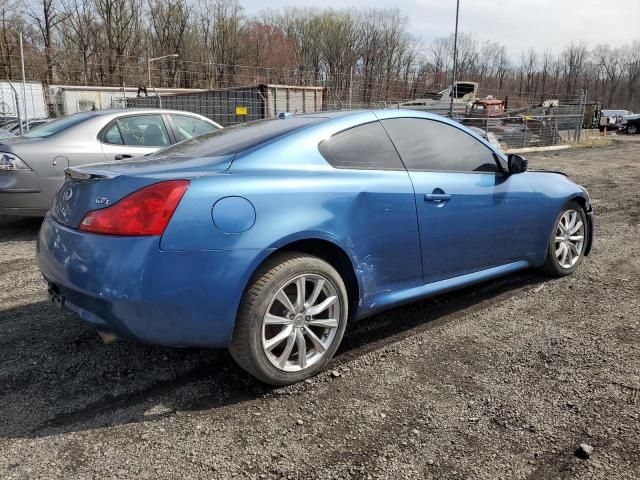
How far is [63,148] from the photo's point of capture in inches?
221

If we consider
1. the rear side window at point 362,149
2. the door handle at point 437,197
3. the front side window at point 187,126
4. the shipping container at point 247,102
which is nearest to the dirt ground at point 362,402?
the door handle at point 437,197

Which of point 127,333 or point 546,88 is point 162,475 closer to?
point 127,333

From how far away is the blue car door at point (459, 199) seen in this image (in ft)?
10.8

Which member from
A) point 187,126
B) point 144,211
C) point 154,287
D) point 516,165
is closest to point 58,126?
point 187,126

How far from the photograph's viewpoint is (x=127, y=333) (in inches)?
95.3

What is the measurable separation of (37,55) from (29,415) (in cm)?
3934

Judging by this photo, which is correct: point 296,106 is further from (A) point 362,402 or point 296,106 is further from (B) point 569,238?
(A) point 362,402

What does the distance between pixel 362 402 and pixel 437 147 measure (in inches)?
70.8

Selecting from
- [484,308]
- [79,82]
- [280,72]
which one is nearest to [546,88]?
[280,72]

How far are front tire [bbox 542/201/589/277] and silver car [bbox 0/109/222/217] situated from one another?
13.6ft

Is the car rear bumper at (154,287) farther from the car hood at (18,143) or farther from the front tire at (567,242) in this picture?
the car hood at (18,143)

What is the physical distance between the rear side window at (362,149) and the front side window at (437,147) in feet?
0.27

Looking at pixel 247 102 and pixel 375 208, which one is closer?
pixel 375 208

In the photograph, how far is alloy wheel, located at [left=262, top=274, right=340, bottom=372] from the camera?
2670 millimetres
